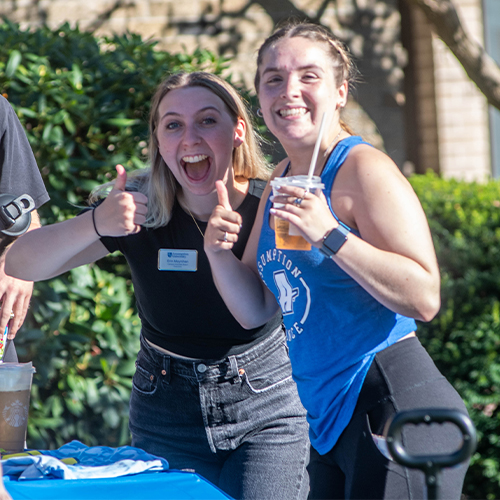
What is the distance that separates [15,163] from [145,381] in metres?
1.12

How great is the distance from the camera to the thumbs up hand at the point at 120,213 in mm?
2182

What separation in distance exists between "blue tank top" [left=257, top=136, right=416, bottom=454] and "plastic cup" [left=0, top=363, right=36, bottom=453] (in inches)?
32.7

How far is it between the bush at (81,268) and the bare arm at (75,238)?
1.30 m

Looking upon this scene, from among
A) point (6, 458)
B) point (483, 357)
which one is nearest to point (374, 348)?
point (6, 458)

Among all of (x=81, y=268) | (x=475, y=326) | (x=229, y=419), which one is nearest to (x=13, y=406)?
(x=229, y=419)

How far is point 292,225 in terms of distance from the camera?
1805mm

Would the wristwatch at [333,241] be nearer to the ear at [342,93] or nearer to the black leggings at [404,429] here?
the black leggings at [404,429]

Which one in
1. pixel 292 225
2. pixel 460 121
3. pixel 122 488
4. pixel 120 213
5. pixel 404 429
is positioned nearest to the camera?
pixel 122 488

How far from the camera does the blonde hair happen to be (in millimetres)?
2535

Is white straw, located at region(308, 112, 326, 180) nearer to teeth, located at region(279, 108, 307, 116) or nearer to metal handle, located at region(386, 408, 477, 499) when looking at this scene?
teeth, located at region(279, 108, 307, 116)

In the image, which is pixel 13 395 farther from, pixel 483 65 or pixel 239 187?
pixel 483 65

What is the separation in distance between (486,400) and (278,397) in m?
2.23

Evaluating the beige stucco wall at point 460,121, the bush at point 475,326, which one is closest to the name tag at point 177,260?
the bush at point 475,326

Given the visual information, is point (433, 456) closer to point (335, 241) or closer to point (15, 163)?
point (335, 241)
